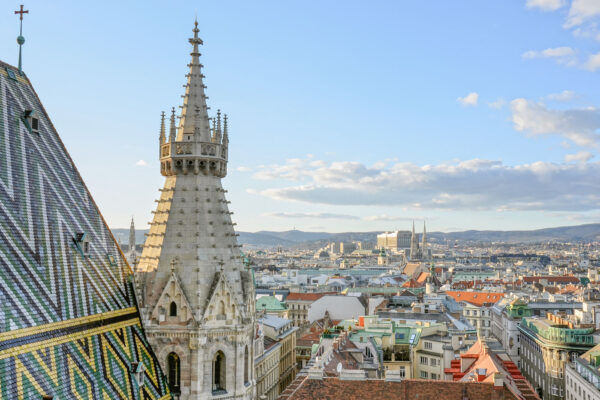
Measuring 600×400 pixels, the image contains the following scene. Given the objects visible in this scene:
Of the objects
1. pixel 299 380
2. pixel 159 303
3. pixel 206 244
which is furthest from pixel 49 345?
pixel 299 380

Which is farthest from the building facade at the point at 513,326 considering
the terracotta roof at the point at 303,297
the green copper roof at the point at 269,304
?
the terracotta roof at the point at 303,297

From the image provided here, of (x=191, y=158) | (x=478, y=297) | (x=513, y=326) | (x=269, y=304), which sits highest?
(x=191, y=158)

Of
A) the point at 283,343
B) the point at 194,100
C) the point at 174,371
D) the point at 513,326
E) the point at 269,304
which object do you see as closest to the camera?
the point at 174,371

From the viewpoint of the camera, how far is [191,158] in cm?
2748

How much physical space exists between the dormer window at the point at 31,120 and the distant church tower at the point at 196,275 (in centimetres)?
567

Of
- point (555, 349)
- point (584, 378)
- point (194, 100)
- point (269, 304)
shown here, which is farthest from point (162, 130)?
point (269, 304)

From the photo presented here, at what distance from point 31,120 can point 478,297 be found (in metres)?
124

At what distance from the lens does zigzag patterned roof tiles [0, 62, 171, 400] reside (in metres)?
18.4

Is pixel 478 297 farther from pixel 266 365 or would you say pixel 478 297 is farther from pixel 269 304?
pixel 266 365

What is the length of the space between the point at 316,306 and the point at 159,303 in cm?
9884

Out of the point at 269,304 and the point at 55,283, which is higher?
the point at 55,283

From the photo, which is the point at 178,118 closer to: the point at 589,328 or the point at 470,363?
the point at 470,363

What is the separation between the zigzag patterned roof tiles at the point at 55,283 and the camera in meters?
18.4

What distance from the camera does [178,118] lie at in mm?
28406
